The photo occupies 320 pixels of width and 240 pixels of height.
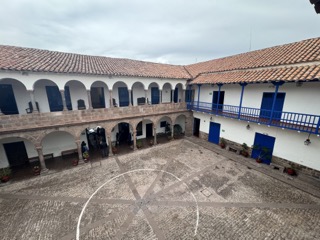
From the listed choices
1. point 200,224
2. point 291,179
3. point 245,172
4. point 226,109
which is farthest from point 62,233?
point 226,109

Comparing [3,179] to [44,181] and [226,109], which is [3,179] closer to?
[44,181]

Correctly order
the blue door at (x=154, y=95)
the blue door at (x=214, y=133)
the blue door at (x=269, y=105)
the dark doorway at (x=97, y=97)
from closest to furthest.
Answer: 1. the blue door at (x=269, y=105)
2. the dark doorway at (x=97, y=97)
3. the blue door at (x=214, y=133)
4. the blue door at (x=154, y=95)

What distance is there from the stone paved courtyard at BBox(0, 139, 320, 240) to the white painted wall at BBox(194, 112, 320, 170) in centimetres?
257

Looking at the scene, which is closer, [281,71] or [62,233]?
[62,233]

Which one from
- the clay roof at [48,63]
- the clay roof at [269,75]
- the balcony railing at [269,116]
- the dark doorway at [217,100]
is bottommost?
the balcony railing at [269,116]

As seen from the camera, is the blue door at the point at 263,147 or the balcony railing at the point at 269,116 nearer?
the balcony railing at the point at 269,116

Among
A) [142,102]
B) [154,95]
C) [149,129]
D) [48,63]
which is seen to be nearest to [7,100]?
[48,63]

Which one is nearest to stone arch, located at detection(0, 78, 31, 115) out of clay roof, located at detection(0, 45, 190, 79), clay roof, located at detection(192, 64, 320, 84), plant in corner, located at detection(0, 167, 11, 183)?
clay roof, located at detection(0, 45, 190, 79)

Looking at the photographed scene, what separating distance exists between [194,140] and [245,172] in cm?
721

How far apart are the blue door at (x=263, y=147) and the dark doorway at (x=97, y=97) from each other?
15445mm

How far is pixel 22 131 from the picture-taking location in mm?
10125

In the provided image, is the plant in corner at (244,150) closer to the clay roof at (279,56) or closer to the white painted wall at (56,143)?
the clay roof at (279,56)

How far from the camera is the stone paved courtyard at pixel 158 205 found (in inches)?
257

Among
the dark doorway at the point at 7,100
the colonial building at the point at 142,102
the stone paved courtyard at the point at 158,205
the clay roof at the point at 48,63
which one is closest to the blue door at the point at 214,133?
the colonial building at the point at 142,102
